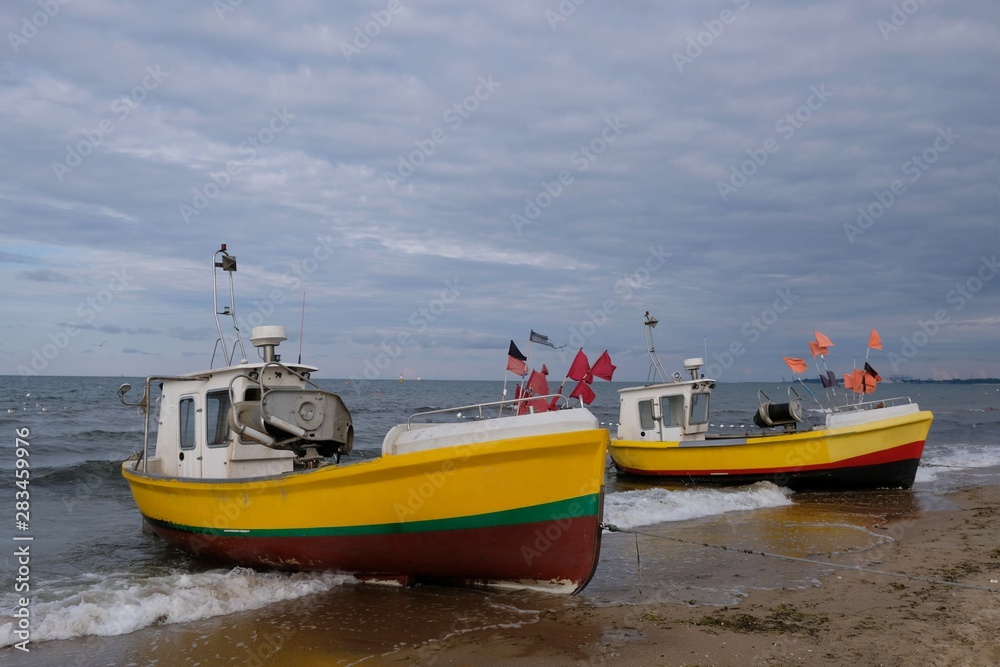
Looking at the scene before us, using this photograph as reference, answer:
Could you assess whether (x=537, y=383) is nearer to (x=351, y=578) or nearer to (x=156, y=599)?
(x=351, y=578)

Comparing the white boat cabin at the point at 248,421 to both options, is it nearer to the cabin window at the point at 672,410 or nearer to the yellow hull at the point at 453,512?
the yellow hull at the point at 453,512

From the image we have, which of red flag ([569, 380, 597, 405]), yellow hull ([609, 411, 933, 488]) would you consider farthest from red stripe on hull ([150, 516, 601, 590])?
yellow hull ([609, 411, 933, 488])

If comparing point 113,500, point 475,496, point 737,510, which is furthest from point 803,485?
point 113,500

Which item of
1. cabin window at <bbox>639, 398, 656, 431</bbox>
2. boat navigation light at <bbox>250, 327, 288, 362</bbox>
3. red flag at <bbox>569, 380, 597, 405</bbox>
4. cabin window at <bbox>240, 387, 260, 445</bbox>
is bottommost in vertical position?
cabin window at <bbox>639, 398, 656, 431</bbox>

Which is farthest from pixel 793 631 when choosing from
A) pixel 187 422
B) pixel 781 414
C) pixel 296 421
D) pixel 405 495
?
pixel 781 414

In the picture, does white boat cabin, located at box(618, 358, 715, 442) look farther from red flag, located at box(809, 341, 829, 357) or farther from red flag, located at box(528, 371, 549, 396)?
red flag, located at box(528, 371, 549, 396)

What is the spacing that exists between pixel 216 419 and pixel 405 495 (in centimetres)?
351

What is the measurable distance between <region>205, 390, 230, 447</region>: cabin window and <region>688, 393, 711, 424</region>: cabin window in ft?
38.6

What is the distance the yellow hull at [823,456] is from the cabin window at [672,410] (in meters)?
1.01

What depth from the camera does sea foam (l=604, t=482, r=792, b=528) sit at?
14.1 metres

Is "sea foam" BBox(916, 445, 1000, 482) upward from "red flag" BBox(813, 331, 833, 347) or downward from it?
downward

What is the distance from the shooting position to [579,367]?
978 cm

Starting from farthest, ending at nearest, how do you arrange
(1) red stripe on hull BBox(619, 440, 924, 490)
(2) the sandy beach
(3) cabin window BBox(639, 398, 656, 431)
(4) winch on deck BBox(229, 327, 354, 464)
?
(3) cabin window BBox(639, 398, 656, 431)
(1) red stripe on hull BBox(619, 440, 924, 490)
(4) winch on deck BBox(229, 327, 354, 464)
(2) the sandy beach

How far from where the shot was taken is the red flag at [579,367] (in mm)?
9719
